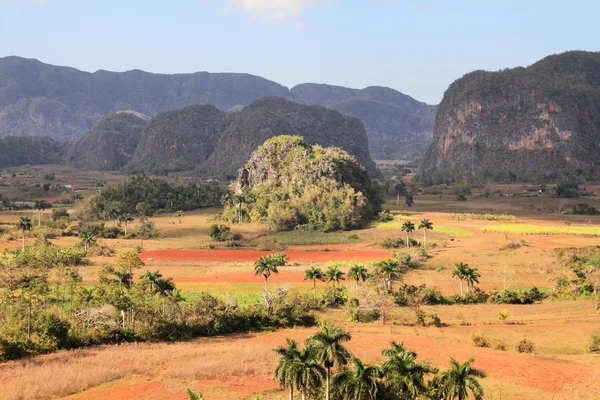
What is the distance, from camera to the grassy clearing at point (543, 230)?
288ft

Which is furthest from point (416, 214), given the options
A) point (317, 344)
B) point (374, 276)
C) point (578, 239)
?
point (317, 344)

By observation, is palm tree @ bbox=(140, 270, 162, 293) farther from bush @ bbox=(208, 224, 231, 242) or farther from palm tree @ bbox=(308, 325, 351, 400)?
bush @ bbox=(208, 224, 231, 242)

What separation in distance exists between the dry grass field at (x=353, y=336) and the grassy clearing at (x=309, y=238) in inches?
40.9

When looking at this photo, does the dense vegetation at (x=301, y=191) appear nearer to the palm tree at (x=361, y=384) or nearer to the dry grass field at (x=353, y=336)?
the dry grass field at (x=353, y=336)

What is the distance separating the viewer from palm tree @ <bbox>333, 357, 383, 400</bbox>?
26109 mm

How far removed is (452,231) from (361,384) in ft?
229

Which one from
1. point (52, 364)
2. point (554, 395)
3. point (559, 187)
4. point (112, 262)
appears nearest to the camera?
point (554, 395)

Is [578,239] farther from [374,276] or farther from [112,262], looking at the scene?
[112,262]

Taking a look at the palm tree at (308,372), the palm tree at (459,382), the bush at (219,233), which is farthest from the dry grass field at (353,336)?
the palm tree at (459,382)

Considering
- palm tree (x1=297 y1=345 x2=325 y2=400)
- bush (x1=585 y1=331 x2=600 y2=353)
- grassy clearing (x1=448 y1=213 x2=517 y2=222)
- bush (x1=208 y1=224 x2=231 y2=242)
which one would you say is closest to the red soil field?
bush (x1=208 y1=224 x2=231 y2=242)

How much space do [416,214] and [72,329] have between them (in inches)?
3278

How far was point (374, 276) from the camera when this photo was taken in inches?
2306

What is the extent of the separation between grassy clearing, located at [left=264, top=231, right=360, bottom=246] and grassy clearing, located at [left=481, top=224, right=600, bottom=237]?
2016 centimetres

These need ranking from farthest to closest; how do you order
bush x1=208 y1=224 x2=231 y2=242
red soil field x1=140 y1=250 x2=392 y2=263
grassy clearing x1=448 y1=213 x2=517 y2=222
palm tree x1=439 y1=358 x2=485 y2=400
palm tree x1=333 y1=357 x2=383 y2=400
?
grassy clearing x1=448 y1=213 x2=517 y2=222, bush x1=208 y1=224 x2=231 y2=242, red soil field x1=140 y1=250 x2=392 y2=263, palm tree x1=333 y1=357 x2=383 y2=400, palm tree x1=439 y1=358 x2=485 y2=400
